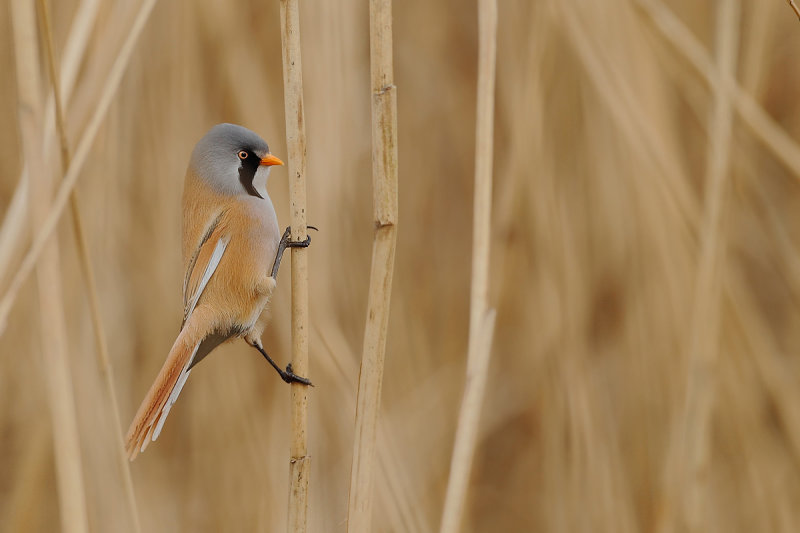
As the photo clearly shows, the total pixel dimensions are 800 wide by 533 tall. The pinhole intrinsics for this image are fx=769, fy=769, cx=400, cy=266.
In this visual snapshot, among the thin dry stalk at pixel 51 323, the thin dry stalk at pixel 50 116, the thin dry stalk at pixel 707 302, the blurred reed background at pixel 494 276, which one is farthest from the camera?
the blurred reed background at pixel 494 276

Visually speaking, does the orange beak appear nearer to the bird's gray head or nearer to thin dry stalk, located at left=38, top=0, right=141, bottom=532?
the bird's gray head

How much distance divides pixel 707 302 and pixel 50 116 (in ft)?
3.23

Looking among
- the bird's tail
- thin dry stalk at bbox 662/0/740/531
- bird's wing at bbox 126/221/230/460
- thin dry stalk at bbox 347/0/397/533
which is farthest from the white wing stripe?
thin dry stalk at bbox 662/0/740/531

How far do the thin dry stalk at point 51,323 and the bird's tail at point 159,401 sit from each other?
56 millimetres

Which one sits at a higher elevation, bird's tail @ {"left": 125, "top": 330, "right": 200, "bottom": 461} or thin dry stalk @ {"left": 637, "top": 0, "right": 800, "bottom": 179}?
thin dry stalk @ {"left": 637, "top": 0, "right": 800, "bottom": 179}

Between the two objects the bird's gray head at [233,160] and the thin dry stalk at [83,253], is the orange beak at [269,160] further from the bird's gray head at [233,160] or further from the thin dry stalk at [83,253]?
the thin dry stalk at [83,253]

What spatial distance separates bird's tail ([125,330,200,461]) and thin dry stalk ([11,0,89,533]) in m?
0.06

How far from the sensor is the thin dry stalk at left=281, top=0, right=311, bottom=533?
0.74 meters

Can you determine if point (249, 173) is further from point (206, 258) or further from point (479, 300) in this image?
point (479, 300)

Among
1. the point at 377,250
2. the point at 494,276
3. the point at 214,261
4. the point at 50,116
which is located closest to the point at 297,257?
the point at 377,250

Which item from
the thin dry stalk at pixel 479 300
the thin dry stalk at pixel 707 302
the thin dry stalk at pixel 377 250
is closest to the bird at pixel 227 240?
the thin dry stalk at pixel 377 250

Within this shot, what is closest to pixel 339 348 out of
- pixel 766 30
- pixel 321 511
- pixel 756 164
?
pixel 321 511

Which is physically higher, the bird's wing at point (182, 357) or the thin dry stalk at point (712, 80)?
the thin dry stalk at point (712, 80)

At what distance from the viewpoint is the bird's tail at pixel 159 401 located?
71cm
